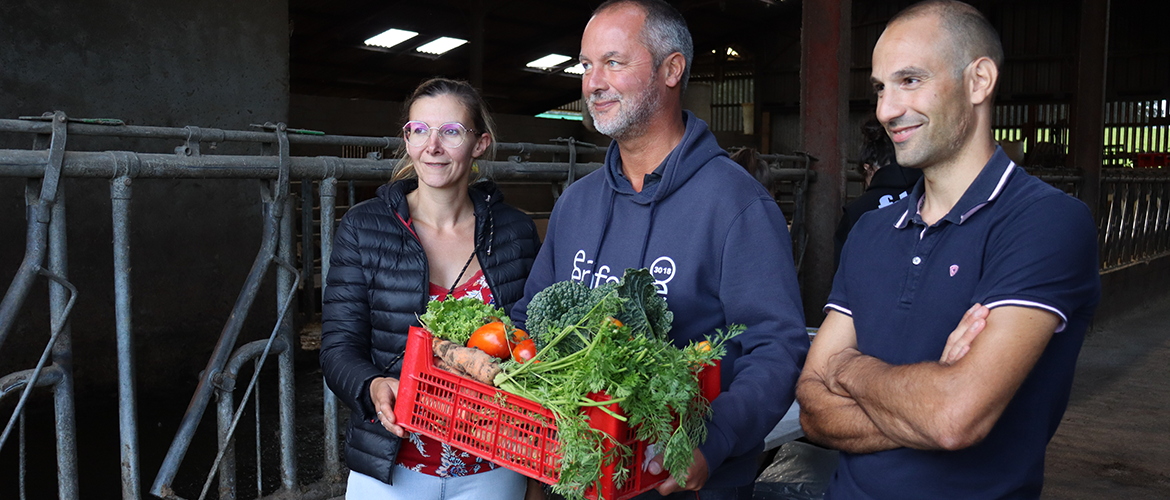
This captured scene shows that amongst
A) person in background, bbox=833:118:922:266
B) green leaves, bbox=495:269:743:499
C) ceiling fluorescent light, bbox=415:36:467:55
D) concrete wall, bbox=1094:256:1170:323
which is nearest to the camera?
green leaves, bbox=495:269:743:499

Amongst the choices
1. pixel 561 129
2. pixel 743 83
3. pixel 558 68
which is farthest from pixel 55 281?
pixel 743 83

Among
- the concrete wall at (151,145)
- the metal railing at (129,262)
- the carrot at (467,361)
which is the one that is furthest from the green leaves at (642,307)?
the concrete wall at (151,145)

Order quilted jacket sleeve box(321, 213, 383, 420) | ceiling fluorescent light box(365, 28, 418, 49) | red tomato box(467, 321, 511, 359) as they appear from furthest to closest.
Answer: ceiling fluorescent light box(365, 28, 418, 49) < quilted jacket sleeve box(321, 213, 383, 420) < red tomato box(467, 321, 511, 359)

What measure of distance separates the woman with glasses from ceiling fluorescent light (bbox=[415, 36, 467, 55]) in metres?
16.5

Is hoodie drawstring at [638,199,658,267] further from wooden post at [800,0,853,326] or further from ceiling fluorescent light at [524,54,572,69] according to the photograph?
ceiling fluorescent light at [524,54,572,69]

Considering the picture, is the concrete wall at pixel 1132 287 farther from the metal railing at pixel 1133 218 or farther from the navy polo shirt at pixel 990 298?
the navy polo shirt at pixel 990 298

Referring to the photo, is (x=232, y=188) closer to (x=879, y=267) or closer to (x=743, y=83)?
(x=879, y=267)

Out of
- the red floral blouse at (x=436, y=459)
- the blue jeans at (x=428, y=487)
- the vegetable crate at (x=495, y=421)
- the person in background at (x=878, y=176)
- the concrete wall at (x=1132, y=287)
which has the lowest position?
the concrete wall at (x=1132, y=287)

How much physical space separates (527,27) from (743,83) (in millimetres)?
7858

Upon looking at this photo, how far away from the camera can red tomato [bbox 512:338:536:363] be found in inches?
58.7

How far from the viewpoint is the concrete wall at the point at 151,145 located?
6.02 metres

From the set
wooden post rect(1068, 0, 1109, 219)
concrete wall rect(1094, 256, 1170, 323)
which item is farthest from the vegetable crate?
wooden post rect(1068, 0, 1109, 219)

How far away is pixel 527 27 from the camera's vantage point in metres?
18.4

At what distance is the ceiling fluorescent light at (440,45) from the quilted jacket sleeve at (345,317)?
16.6 meters
